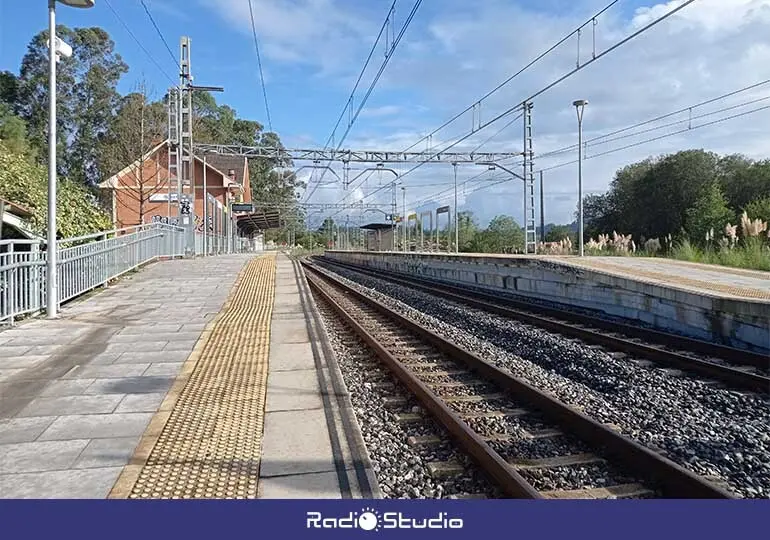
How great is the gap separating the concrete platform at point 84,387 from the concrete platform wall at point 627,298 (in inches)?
300

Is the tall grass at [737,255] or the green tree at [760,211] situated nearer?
the tall grass at [737,255]

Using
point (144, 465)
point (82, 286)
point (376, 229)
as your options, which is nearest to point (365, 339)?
point (144, 465)

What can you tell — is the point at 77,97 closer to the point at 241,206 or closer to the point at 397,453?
the point at 241,206

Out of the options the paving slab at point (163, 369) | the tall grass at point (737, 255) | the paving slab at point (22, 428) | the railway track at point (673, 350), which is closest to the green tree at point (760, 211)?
the tall grass at point (737, 255)

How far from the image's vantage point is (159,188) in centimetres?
3759

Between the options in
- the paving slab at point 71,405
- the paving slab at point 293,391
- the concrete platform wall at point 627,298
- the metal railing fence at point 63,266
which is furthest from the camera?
the metal railing fence at point 63,266

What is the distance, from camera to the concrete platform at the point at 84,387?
3617 millimetres

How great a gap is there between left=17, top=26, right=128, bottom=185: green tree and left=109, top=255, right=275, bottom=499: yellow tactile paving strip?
52.9 m

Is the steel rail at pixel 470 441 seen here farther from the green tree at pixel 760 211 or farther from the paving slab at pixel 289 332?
the green tree at pixel 760 211

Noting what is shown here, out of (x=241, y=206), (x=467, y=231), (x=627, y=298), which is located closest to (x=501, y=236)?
(x=467, y=231)
